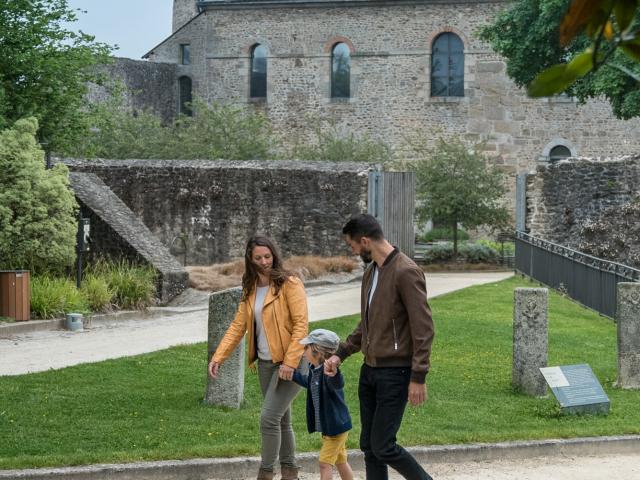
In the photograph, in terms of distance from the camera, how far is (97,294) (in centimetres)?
1928

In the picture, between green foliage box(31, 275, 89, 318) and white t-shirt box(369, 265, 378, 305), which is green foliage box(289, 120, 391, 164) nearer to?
green foliage box(31, 275, 89, 318)

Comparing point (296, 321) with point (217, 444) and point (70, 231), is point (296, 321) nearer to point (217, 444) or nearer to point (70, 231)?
point (217, 444)

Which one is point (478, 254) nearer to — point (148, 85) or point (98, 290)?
point (98, 290)

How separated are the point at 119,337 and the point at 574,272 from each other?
10179 millimetres

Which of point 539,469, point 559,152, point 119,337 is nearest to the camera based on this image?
point 539,469

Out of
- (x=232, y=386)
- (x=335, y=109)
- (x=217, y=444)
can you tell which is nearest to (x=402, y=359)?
(x=217, y=444)

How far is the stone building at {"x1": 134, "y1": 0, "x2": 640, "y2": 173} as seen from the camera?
45.9 metres

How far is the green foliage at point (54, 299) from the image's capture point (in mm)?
18156

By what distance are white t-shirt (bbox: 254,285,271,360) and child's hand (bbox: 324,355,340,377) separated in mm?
607

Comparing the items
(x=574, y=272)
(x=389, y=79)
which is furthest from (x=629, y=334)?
(x=389, y=79)

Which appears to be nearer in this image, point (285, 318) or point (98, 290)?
point (285, 318)

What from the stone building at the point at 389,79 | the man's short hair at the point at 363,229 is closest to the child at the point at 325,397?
the man's short hair at the point at 363,229

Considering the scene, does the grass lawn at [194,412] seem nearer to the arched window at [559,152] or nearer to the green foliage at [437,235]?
the green foliage at [437,235]

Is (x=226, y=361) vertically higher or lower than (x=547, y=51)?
lower
